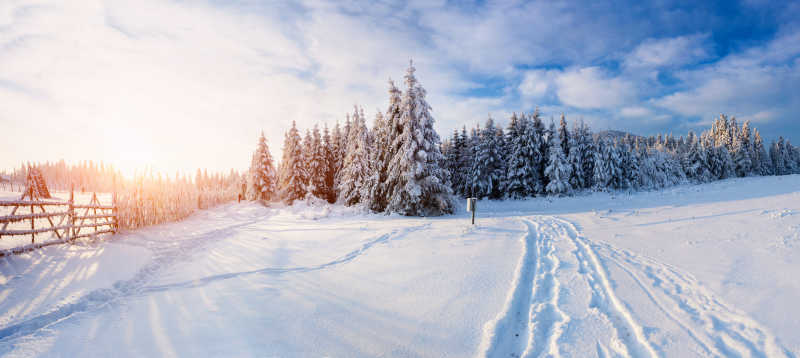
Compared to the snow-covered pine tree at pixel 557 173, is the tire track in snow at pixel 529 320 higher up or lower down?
lower down

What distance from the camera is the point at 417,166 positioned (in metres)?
18.4

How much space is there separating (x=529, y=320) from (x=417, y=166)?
14623 mm

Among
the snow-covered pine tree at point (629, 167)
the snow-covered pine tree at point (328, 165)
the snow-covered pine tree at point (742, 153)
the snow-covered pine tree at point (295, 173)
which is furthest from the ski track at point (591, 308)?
the snow-covered pine tree at point (742, 153)

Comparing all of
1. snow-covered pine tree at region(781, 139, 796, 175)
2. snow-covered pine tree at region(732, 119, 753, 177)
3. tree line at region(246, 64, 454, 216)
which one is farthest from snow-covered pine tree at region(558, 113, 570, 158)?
snow-covered pine tree at region(781, 139, 796, 175)

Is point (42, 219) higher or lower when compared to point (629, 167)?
lower

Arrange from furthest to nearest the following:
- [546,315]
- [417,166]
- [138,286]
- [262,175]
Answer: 1. [262,175]
2. [417,166]
3. [138,286]
4. [546,315]

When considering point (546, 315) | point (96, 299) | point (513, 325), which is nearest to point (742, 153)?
point (546, 315)

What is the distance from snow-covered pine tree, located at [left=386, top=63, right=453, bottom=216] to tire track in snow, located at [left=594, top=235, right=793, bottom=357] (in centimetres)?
1293

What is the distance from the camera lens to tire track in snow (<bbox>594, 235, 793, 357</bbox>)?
3.26 meters

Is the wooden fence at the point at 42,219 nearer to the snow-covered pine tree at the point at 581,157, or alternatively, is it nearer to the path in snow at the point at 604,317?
the path in snow at the point at 604,317

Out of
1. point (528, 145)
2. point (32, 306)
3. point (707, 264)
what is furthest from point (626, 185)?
point (32, 306)

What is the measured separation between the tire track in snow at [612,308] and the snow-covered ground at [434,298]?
1.1 inches

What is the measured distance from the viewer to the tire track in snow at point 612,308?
339 centimetres

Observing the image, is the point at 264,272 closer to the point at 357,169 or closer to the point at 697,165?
the point at 357,169
